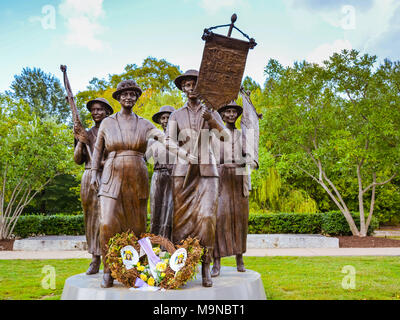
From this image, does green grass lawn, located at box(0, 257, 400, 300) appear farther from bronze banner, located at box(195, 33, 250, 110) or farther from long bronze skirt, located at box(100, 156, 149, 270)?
bronze banner, located at box(195, 33, 250, 110)

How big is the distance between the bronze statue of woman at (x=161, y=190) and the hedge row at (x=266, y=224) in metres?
10.6

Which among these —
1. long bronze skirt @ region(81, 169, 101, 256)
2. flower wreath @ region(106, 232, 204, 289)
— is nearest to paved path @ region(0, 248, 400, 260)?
long bronze skirt @ region(81, 169, 101, 256)

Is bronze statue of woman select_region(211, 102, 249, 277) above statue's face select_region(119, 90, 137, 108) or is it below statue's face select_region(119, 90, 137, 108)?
below

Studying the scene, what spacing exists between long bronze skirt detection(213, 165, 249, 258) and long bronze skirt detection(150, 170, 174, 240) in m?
0.81

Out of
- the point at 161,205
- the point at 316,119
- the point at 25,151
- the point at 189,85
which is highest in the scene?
the point at 316,119

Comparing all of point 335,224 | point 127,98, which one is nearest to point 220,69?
point 127,98

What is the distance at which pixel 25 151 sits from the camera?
16.0m

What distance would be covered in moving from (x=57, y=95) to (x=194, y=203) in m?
38.5

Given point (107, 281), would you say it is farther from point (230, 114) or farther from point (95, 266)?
point (230, 114)

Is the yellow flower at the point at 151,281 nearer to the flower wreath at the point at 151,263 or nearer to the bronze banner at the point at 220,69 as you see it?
the flower wreath at the point at 151,263

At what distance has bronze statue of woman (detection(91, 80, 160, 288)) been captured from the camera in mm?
4965

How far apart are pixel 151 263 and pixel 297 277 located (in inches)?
199

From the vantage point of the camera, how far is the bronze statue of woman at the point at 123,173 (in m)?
4.96
